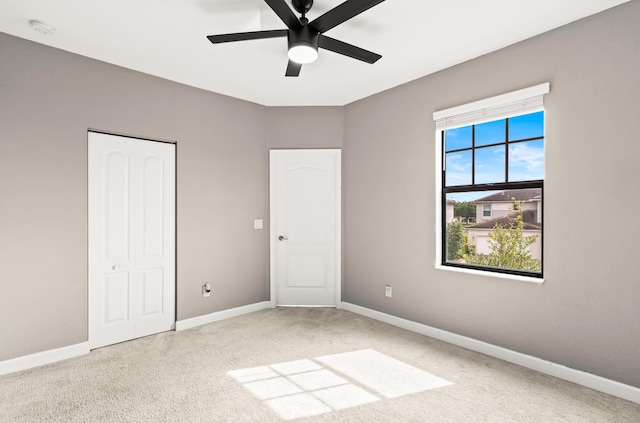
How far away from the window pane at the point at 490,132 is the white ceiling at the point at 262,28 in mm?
646

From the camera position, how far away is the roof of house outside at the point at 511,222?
320cm

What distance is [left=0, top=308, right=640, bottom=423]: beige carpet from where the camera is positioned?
2.21 meters

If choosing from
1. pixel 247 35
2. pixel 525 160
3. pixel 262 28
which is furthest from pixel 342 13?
pixel 525 160

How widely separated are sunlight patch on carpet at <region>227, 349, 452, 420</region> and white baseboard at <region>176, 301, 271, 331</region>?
1301 millimetres

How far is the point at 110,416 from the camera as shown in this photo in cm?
218

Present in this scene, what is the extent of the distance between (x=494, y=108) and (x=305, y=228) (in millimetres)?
2591

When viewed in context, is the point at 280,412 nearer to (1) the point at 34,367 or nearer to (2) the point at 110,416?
(2) the point at 110,416

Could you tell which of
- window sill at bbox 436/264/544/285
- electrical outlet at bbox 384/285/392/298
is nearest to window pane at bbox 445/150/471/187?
window sill at bbox 436/264/544/285

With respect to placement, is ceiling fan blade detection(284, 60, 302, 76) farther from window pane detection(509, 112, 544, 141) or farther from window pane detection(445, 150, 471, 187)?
window pane detection(509, 112, 544, 141)

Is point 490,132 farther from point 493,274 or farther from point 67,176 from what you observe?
point 67,176

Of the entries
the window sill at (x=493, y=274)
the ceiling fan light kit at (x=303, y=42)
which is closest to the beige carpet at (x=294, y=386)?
the window sill at (x=493, y=274)

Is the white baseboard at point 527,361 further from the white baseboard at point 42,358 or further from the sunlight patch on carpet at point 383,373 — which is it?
the white baseboard at point 42,358

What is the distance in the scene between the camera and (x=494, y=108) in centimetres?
308

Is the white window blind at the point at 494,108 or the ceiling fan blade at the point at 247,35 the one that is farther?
the white window blind at the point at 494,108
